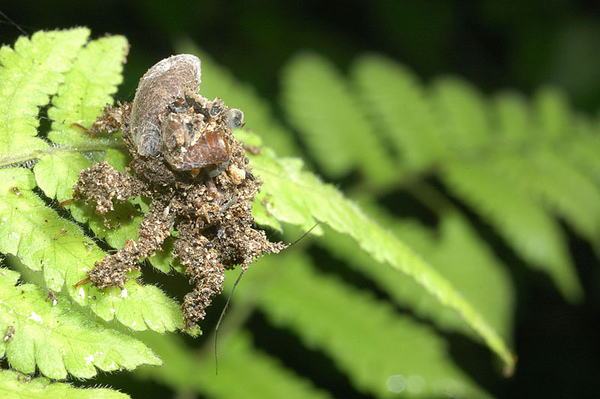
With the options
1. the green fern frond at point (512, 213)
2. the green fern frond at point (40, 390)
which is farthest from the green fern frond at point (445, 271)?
the green fern frond at point (40, 390)

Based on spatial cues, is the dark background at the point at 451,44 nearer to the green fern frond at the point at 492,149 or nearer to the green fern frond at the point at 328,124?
→ the green fern frond at the point at 492,149

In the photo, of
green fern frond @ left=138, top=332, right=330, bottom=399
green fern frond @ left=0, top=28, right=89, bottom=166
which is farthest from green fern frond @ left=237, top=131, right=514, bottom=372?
green fern frond @ left=138, top=332, right=330, bottom=399

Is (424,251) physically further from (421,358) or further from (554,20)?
(554,20)

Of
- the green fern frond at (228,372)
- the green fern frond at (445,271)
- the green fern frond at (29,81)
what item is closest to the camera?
the green fern frond at (29,81)

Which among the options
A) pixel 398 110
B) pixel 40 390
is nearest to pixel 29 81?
pixel 40 390

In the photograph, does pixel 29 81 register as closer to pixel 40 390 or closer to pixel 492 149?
pixel 40 390

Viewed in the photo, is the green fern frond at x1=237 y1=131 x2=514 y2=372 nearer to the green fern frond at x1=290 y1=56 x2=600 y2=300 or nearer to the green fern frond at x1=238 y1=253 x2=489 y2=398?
the green fern frond at x1=238 y1=253 x2=489 y2=398
